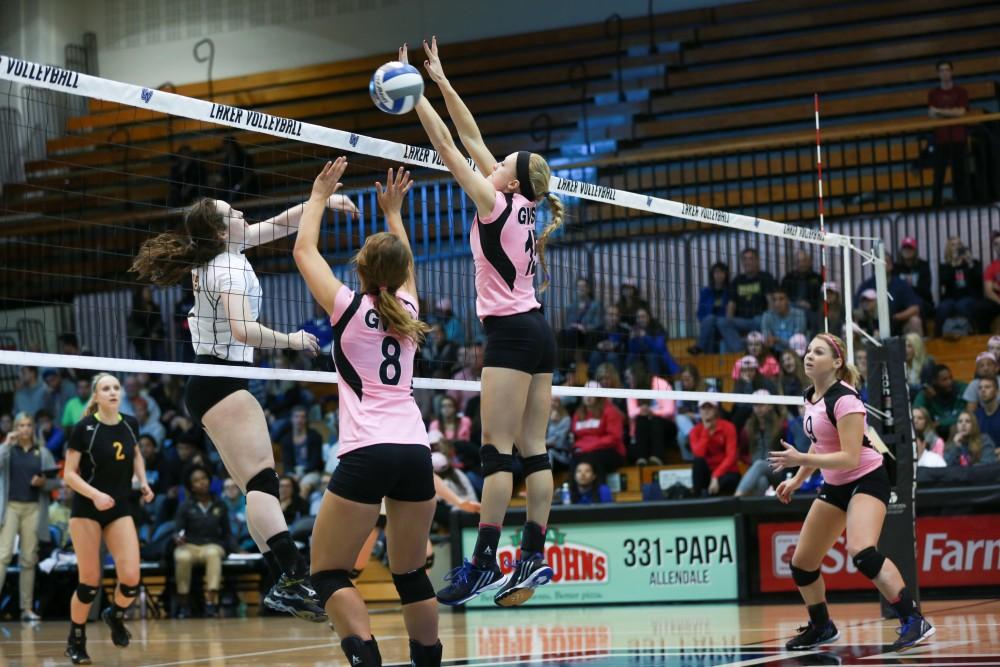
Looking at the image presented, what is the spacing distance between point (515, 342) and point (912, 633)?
10.8 ft

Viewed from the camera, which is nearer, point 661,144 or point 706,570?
point 706,570

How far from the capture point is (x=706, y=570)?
1212 cm

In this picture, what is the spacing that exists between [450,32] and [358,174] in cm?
449

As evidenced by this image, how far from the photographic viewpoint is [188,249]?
6.53m

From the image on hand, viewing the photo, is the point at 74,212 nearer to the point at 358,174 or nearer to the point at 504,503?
the point at 358,174

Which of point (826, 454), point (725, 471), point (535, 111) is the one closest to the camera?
point (826, 454)

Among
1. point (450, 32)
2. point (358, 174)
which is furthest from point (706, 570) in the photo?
point (450, 32)

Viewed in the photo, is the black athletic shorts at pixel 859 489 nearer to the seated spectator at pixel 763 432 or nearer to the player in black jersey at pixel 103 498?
the seated spectator at pixel 763 432

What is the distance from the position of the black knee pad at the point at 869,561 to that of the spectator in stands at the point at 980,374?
4.54m

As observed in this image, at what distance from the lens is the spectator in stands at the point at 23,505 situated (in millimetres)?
14852

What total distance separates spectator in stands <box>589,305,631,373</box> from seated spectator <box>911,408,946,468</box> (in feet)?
10.6

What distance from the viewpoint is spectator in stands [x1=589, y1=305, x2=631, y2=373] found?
45.8 ft

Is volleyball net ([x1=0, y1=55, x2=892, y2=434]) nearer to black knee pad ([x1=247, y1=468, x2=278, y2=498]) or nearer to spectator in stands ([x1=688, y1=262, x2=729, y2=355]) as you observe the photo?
spectator in stands ([x1=688, y1=262, x2=729, y2=355])

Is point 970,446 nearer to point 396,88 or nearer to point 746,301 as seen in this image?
point 746,301
